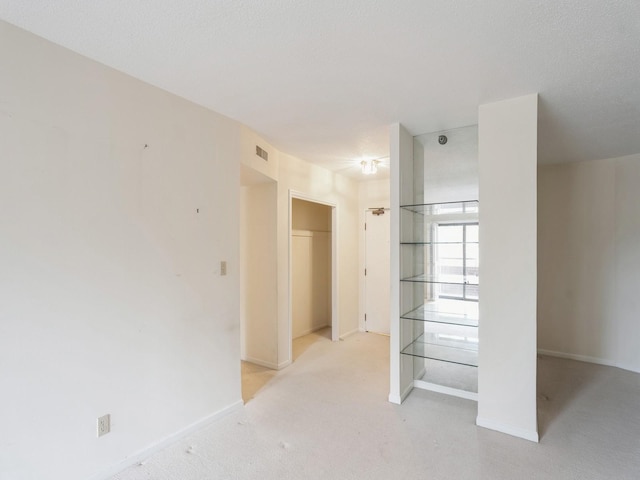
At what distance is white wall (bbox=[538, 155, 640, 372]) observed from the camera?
3.84 meters

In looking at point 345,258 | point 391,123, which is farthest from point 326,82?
point 345,258

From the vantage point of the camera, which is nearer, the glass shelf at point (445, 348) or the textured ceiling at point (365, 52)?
the textured ceiling at point (365, 52)

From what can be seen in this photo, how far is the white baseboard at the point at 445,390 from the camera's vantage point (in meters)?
3.02

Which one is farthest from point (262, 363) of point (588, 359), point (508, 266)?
point (588, 359)

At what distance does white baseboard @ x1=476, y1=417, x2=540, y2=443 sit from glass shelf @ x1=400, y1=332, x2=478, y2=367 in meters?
0.45

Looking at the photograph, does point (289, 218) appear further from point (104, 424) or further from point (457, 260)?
point (104, 424)

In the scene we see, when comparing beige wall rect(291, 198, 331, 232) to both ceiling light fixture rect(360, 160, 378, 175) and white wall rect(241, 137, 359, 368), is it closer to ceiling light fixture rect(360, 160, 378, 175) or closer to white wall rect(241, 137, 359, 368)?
white wall rect(241, 137, 359, 368)

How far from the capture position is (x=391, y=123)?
292cm

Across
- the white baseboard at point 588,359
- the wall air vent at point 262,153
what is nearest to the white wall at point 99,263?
the wall air vent at point 262,153

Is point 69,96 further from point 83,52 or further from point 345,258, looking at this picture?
point 345,258

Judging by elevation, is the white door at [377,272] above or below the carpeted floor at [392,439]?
above

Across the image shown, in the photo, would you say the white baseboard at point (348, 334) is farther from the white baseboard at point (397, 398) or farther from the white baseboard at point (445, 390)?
the white baseboard at point (397, 398)

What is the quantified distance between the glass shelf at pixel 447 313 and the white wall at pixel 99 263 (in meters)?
1.92

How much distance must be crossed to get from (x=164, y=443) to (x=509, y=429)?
2514mm
